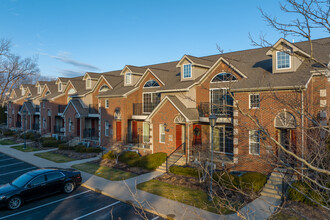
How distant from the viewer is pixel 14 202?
12.4m

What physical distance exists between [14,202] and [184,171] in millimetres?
10098

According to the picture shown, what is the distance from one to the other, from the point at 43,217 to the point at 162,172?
30.2 feet

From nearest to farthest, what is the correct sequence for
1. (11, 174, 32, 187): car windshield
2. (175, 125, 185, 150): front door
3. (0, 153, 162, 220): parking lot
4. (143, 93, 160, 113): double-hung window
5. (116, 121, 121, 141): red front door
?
(0, 153, 162, 220): parking lot < (11, 174, 32, 187): car windshield < (175, 125, 185, 150): front door < (143, 93, 160, 113): double-hung window < (116, 121, 121, 141): red front door

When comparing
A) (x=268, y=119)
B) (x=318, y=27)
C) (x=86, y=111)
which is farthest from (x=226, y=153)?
(x=86, y=111)

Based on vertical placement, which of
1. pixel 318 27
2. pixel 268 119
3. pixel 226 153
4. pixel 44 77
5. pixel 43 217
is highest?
pixel 44 77

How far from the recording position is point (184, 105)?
20938mm

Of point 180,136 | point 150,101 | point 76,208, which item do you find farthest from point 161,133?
point 76,208

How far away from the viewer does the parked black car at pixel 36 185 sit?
40.5 feet

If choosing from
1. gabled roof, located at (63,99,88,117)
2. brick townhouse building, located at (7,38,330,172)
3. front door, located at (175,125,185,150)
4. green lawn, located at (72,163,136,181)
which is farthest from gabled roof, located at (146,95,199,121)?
gabled roof, located at (63,99,88,117)

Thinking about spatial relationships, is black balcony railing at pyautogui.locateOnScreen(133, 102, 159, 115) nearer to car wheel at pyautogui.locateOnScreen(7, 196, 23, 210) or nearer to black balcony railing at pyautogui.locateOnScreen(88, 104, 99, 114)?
black balcony railing at pyautogui.locateOnScreen(88, 104, 99, 114)

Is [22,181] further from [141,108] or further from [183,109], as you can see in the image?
[141,108]

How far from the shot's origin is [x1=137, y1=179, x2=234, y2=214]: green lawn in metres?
12.5

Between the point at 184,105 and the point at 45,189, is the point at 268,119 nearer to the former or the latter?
the point at 184,105

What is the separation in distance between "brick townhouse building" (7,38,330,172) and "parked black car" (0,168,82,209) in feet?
28.0
